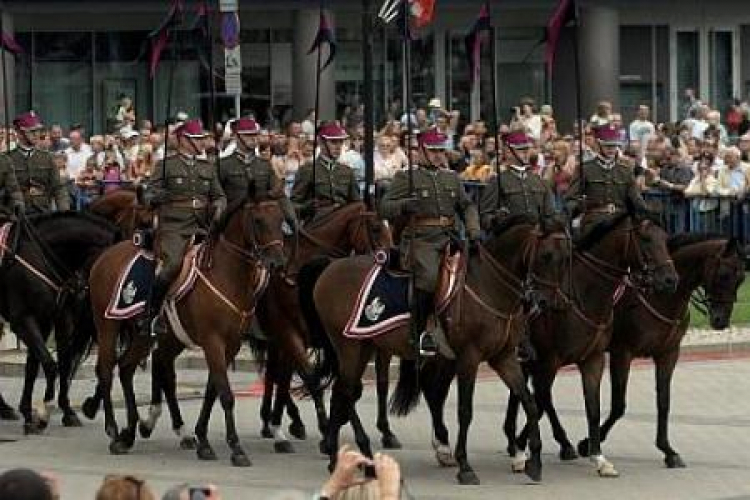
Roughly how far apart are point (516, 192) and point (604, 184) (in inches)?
39.7

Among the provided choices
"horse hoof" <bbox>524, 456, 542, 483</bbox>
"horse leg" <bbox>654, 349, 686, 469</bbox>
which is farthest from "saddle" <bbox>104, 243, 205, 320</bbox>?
"horse leg" <bbox>654, 349, 686, 469</bbox>

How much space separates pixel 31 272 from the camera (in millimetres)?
19562

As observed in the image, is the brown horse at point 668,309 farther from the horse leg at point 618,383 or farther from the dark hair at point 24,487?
the dark hair at point 24,487

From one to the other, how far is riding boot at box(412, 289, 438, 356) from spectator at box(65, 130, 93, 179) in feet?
54.0

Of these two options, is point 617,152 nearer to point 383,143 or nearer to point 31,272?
point 31,272

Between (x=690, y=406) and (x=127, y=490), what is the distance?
1374 centimetres

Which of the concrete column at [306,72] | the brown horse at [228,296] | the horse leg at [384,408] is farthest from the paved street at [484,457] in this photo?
the concrete column at [306,72]

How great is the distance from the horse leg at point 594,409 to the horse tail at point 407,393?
1388 mm

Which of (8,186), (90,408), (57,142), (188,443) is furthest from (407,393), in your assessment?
(57,142)

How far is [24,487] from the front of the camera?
7.27m

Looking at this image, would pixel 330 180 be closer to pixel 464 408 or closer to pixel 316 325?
pixel 316 325

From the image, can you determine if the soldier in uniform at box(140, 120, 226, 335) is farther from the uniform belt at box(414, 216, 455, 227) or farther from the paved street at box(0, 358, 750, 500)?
the uniform belt at box(414, 216, 455, 227)

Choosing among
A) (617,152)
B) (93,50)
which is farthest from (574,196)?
(93,50)

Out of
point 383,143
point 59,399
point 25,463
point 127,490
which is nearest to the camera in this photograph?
point 127,490
